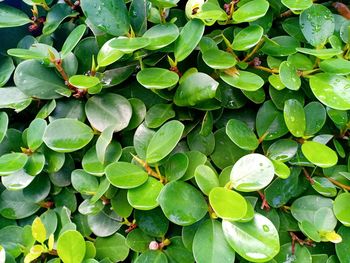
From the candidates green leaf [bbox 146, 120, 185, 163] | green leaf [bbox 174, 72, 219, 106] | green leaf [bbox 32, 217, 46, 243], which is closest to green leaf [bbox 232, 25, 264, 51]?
green leaf [bbox 174, 72, 219, 106]

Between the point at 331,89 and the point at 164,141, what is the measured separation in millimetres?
338

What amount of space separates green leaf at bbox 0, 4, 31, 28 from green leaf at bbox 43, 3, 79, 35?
43 mm

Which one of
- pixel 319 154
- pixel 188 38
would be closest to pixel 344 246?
pixel 319 154

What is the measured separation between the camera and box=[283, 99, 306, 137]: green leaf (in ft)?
2.56

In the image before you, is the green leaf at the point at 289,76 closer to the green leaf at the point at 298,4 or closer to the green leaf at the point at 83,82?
the green leaf at the point at 298,4

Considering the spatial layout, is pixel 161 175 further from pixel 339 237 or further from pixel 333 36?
pixel 333 36

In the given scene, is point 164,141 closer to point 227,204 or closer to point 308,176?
point 227,204

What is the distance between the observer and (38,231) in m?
0.77

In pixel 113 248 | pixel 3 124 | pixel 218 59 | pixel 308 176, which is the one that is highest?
pixel 218 59

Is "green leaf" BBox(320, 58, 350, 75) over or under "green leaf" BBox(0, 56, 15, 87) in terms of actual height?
over

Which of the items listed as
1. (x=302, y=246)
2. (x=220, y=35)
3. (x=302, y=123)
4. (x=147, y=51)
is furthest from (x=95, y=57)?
(x=302, y=246)

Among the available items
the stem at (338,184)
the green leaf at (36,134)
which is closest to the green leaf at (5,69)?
the green leaf at (36,134)

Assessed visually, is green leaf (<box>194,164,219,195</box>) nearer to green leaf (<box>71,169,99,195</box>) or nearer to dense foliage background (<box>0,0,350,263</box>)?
dense foliage background (<box>0,0,350,263</box>)

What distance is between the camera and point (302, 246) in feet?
2.60
